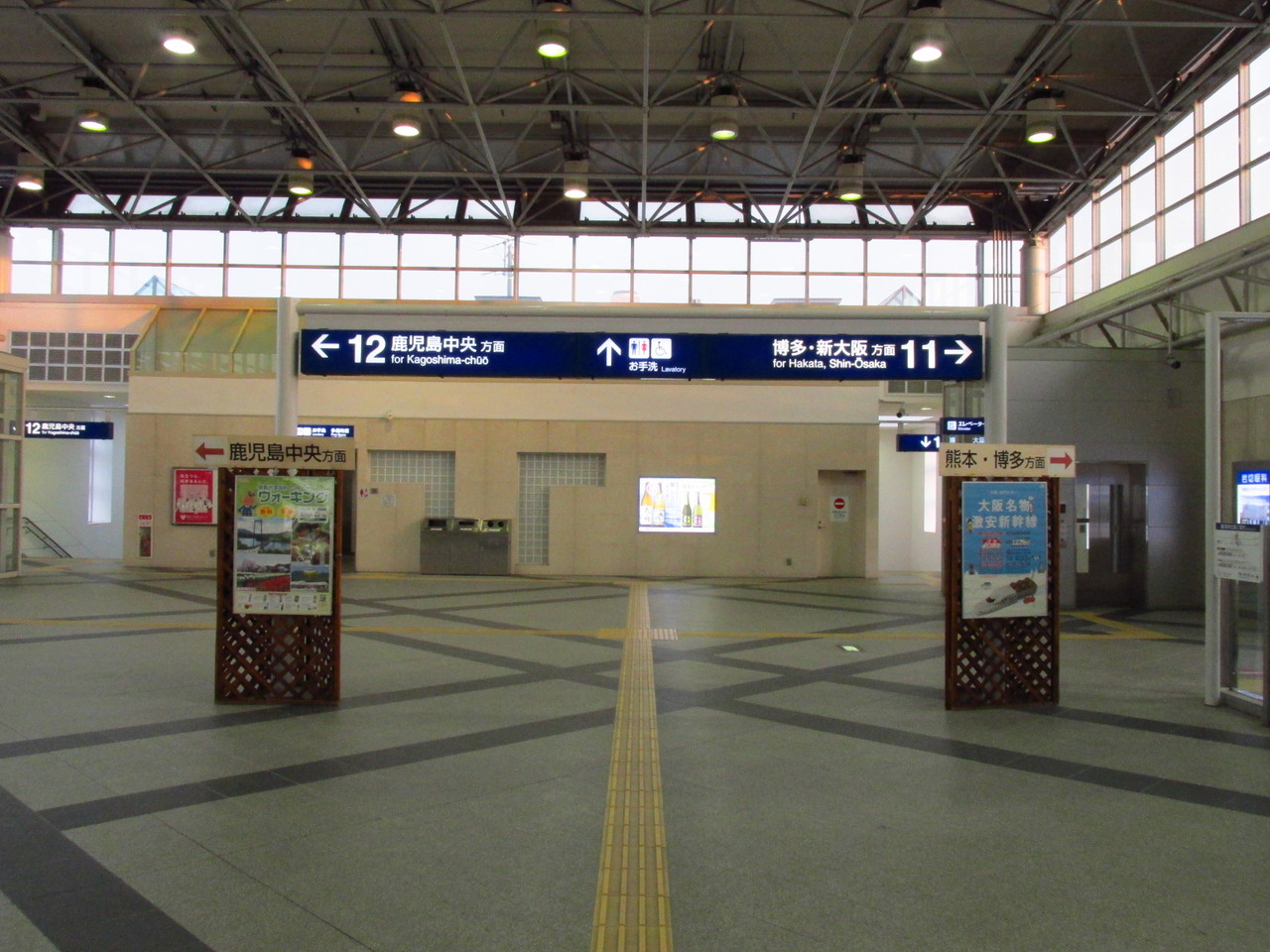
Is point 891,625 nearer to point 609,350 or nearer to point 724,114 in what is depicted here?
point 609,350

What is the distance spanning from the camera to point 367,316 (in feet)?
32.6

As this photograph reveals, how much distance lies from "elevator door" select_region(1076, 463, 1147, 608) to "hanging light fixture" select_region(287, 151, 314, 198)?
15767mm

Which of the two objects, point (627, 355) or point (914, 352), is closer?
point (914, 352)

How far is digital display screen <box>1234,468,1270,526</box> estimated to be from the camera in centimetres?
855

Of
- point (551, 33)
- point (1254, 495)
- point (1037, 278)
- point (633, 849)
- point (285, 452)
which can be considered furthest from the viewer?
point (1037, 278)

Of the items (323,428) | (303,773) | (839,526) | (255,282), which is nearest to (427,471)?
(323,428)

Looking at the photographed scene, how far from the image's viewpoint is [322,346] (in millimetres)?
10039

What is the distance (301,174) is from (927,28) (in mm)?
12579

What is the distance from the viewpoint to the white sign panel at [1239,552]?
703cm

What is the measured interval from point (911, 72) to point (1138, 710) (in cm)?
1247

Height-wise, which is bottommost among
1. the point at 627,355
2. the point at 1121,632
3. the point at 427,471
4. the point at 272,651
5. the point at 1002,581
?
the point at 1121,632

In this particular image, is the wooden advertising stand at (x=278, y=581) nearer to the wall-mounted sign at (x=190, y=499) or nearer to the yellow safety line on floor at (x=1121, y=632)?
the yellow safety line on floor at (x=1121, y=632)

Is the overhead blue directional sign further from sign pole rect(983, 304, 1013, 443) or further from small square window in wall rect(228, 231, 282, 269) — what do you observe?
small square window in wall rect(228, 231, 282, 269)

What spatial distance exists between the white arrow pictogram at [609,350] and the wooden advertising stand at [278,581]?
11.9 ft
